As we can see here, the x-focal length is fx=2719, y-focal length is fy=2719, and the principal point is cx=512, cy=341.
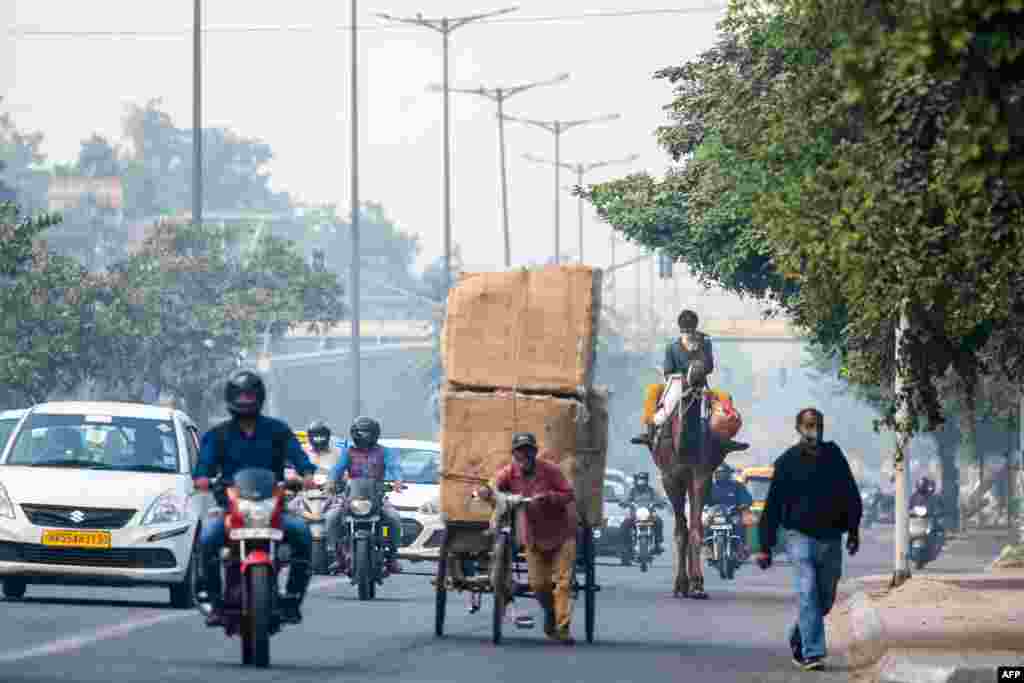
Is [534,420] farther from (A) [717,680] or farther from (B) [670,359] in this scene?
(B) [670,359]

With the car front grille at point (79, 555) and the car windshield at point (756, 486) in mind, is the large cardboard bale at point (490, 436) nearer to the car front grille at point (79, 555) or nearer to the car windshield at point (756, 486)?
the car front grille at point (79, 555)

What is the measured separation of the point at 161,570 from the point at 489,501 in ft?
12.6

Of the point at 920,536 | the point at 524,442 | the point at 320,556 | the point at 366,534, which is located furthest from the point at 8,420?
the point at 920,536

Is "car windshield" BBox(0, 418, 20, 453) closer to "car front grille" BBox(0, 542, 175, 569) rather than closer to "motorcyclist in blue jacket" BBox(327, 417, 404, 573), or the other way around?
"motorcyclist in blue jacket" BBox(327, 417, 404, 573)

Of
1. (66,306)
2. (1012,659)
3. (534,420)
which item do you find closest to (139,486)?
(534,420)

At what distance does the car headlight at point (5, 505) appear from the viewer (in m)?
22.0

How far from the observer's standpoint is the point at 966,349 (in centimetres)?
2525

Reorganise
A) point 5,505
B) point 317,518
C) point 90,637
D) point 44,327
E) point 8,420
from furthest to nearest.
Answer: point 44,327 → point 317,518 → point 8,420 → point 5,505 → point 90,637

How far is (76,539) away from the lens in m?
22.0

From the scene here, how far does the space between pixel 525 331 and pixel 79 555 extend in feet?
14.0

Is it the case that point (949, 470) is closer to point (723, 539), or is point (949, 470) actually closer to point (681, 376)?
point (723, 539)

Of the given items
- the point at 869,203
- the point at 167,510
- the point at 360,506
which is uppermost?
the point at 869,203

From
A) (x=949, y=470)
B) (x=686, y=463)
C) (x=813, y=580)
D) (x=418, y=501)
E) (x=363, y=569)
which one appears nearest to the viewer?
(x=813, y=580)

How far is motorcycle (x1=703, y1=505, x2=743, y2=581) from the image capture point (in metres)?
36.4
